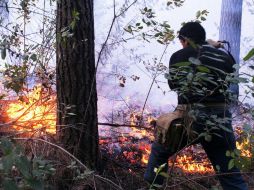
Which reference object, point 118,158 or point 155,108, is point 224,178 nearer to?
point 118,158

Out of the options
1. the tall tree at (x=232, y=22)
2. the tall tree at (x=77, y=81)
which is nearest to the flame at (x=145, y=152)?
A: the tall tree at (x=77, y=81)

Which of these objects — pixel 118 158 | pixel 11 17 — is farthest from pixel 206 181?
pixel 11 17

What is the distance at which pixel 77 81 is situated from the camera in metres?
3.65

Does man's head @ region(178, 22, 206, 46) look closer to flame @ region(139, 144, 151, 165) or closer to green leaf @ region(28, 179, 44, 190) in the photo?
flame @ region(139, 144, 151, 165)

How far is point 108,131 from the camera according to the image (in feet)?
16.6

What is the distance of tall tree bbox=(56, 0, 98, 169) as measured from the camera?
3592 mm

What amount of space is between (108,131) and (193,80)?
9.14 ft

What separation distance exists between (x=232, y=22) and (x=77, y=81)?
12.8 ft

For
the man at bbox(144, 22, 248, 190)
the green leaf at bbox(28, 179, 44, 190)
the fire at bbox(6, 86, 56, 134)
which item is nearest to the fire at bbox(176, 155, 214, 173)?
the man at bbox(144, 22, 248, 190)

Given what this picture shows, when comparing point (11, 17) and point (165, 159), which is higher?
point (11, 17)

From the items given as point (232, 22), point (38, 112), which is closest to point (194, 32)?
point (38, 112)

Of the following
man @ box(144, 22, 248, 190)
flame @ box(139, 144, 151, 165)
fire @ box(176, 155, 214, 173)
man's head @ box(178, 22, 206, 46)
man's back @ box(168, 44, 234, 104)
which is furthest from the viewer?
flame @ box(139, 144, 151, 165)

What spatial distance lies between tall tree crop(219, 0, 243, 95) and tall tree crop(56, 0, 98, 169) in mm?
3672

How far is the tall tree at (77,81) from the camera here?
3.59 m
